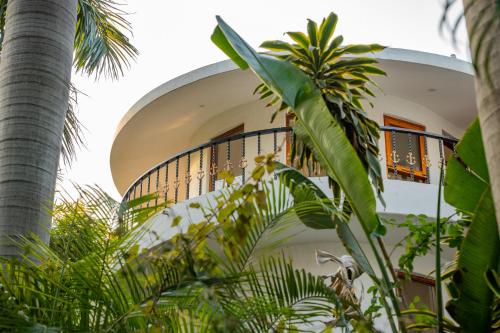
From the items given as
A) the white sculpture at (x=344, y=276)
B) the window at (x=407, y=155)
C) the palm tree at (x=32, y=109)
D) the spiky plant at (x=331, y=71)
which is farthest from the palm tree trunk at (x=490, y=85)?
the window at (x=407, y=155)

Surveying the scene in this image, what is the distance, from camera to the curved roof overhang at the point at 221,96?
43.2ft

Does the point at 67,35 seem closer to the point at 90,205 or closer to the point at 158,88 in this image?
the point at 90,205

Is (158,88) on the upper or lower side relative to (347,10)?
upper

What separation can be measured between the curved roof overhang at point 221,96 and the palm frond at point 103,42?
4.06ft

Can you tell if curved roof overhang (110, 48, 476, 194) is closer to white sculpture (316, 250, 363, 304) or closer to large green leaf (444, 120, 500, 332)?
white sculpture (316, 250, 363, 304)

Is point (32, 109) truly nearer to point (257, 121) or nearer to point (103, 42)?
point (103, 42)

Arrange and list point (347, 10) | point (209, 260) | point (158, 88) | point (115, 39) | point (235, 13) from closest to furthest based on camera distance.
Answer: point (209, 260) < point (347, 10) < point (235, 13) < point (115, 39) < point (158, 88)

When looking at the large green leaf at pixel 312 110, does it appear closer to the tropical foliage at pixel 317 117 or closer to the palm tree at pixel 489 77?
the tropical foliage at pixel 317 117

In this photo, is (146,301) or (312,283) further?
(312,283)

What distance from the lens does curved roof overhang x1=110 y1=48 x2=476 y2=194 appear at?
43.2ft

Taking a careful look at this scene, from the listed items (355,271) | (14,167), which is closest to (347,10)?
(355,271)

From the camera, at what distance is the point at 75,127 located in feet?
35.6

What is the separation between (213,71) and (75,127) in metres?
3.15

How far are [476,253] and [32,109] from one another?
10.3 ft
